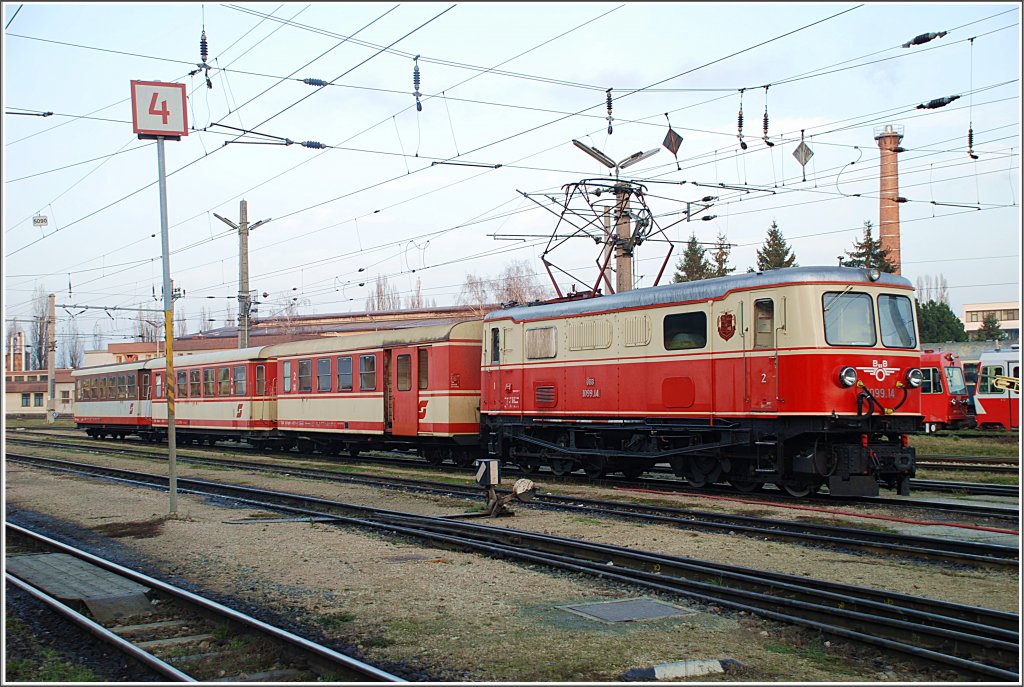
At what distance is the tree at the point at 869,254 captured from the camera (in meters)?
61.2

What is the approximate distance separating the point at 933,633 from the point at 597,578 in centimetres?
356

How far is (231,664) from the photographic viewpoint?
7.00 m

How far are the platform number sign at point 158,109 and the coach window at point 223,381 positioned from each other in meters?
20.4

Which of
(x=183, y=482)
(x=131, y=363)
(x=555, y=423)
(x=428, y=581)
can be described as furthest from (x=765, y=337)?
(x=131, y=363)

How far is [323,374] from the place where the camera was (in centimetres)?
2805

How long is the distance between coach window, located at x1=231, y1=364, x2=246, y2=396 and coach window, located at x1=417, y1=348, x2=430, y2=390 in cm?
1053

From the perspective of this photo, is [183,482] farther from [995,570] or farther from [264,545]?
[995,570]

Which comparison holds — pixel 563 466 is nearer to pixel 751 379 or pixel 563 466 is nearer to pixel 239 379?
pixel 751 379

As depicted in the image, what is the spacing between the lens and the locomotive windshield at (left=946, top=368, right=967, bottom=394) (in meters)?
36.0

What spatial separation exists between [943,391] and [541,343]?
2218cm

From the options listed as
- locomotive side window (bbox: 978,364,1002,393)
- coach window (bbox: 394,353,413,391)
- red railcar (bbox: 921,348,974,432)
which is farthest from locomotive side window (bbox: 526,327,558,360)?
locomotive side window (bbox: 978,364,1002,393)

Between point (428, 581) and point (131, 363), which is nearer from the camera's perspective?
point (428, 581)

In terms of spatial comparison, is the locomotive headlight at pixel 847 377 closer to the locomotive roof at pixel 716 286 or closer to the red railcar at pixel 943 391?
the locomotive roof at pixel 716 286

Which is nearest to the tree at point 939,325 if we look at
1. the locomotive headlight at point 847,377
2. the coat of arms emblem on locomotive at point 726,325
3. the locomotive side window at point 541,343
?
the locomotive side window at point 541,343
